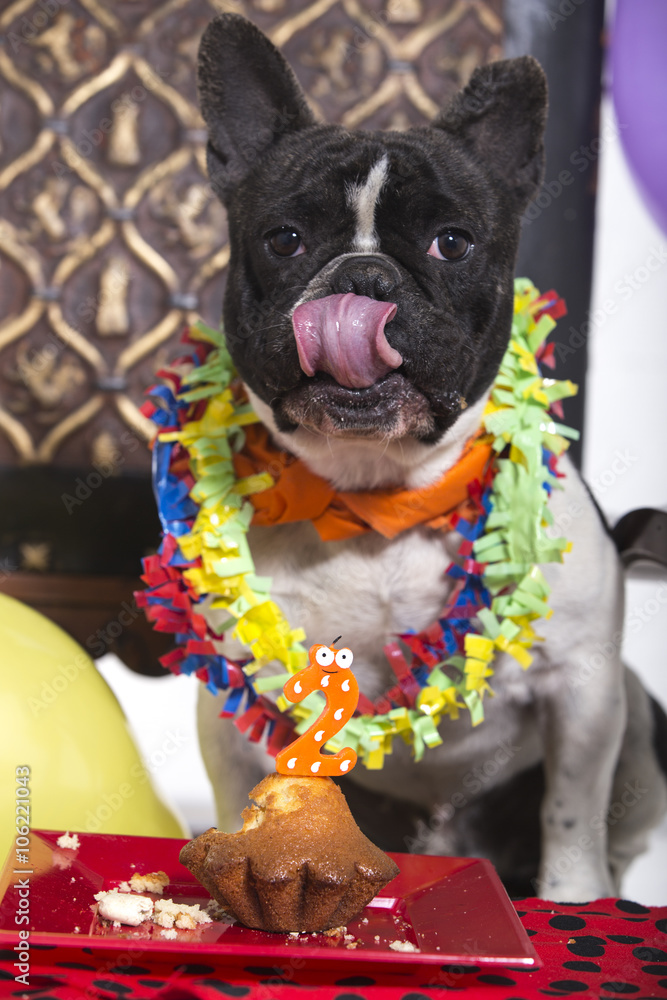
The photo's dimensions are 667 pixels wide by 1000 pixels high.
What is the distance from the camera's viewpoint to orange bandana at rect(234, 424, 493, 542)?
1.53 metres

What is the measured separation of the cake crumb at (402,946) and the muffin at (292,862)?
59 millimetres

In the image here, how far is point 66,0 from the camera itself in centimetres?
250

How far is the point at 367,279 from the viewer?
4.24ft

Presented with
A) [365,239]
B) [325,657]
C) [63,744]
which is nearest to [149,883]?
[325,657]

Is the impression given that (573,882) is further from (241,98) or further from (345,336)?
(241,98)

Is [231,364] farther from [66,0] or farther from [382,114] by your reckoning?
[66,0]

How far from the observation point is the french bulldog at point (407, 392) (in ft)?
4.39

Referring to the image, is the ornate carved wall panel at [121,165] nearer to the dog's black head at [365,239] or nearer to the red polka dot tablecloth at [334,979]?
the dog's black head at [365,239]

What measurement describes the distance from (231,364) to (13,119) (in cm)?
130

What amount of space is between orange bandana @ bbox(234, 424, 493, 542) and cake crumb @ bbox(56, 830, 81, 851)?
0.57 metres

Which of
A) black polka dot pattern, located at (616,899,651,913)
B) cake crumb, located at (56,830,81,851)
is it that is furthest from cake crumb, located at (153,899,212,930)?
black polka dot pattern, located at (616,899,651,913)

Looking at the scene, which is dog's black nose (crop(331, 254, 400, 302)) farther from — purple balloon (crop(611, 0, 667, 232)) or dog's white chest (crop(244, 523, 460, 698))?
purple balloon (crop(611, 0, 667, 232))

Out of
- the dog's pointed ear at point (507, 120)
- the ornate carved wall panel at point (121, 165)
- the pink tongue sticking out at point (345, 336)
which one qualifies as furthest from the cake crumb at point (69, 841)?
the ornate carved wall panel at point (121, 165)

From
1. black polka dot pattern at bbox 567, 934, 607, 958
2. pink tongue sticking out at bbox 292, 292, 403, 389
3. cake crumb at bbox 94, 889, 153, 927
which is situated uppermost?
pink tongue sticking out at bbox 292, 292, 403, 389
